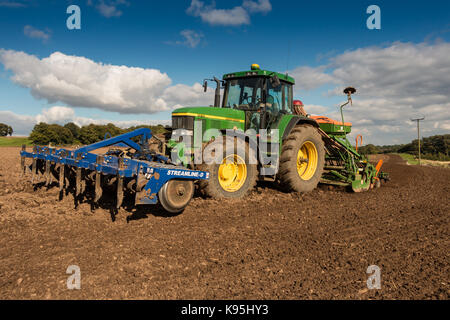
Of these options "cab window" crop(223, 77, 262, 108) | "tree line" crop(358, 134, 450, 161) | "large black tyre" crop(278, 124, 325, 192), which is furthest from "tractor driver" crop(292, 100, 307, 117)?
"tree line" crop(358, 134, 450, 161)

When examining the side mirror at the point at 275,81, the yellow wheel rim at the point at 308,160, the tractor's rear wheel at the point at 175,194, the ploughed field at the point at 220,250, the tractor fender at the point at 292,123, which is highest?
the side mirror at the point at 275,81

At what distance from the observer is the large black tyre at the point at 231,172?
5.56m

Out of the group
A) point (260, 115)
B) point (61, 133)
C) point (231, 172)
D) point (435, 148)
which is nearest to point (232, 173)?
point (231, 172)

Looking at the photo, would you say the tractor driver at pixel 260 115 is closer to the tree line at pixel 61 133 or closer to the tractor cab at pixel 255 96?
the tractor cab at pixel 255 96

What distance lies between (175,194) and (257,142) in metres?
2.62

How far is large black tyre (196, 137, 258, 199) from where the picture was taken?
Result: 5559 millimetres

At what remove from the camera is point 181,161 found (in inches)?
→ 226

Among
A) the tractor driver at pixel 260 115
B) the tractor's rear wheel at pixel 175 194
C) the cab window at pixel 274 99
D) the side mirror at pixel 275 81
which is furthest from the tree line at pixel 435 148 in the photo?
the tractor's rear wheel at pixel 175 194

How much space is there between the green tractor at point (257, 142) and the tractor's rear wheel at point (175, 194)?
687mm

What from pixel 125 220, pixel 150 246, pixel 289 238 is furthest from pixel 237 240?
pixel 125 220

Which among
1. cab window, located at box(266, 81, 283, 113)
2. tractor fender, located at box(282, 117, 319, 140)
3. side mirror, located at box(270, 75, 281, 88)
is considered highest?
side mirror, located at box(270, 75, 281, 88)

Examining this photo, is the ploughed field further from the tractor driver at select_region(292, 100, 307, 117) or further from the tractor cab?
the tractor driver at select_region(292, 100, 307, 117)

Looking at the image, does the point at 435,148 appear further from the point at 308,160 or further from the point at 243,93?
the point at 243,93

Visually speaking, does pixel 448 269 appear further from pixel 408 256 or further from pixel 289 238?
pixel 289 238
